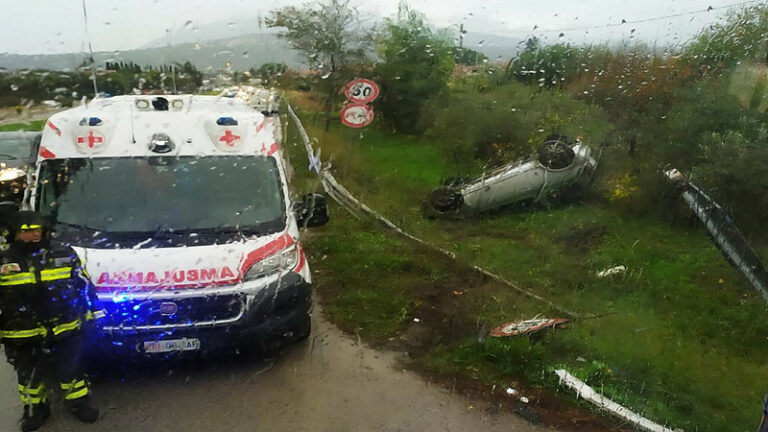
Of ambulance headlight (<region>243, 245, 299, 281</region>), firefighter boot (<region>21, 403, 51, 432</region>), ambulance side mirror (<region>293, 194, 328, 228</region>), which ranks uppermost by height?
ambulance side mirror (<region>293, 194, 328, 228</region>)

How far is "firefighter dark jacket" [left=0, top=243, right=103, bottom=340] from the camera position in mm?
3988

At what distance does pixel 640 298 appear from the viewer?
6734 mm

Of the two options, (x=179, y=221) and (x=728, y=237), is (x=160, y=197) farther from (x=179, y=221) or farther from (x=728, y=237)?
(x=728, y=237)

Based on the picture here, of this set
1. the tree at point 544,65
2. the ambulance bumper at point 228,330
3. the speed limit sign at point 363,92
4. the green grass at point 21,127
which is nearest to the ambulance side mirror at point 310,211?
the ambulance bumper at point 228,330

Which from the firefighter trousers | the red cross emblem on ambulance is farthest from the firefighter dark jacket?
the red cross emblem on ambulance

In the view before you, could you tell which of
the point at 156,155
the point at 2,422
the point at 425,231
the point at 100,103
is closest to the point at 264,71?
the point at 425,231

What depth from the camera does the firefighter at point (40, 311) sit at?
399 cm

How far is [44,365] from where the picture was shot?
13.9 ft

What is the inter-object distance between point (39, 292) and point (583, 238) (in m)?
7.23

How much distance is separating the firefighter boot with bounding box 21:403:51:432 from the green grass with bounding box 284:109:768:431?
2887 mm

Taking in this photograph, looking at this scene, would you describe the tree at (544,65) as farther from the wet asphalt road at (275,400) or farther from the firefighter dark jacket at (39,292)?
the firefighter dark jacket at (39,292)

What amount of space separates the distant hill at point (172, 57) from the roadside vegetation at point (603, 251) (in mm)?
3038

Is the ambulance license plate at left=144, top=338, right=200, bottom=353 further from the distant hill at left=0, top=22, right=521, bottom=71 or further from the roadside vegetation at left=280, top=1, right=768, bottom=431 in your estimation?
the distant hill at left=0, top=22, right=521, bottom=71

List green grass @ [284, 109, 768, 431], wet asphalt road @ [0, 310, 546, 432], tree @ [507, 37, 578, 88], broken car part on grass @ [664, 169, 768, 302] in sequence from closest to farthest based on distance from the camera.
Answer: wet asphalt road @ [0, 310, 546, 432] → green grass @ [284, 109, 768, 431] → broken car part on grass @ [664, 169, 768, 302] → tree @ [507, 37, 578, 88]
